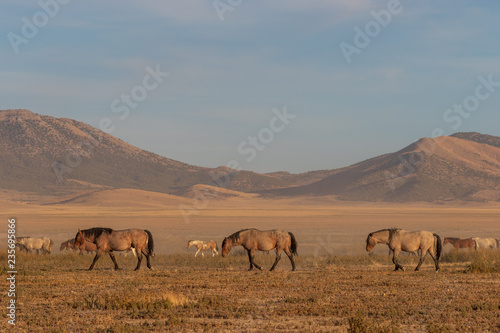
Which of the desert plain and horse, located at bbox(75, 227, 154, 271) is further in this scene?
→ horse, located at bbox(75, 227, 154, 271)

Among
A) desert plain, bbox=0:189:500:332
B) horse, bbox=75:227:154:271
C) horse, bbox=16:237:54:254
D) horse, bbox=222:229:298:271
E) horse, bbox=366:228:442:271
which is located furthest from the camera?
horse, bbox=16:237:54:254

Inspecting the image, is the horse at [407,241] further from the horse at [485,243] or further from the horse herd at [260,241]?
the horse at [485,243]

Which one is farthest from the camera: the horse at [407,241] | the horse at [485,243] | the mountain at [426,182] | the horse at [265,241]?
the mountain at [426,182]

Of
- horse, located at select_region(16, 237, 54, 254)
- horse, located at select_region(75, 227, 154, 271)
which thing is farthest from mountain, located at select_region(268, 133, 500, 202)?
horse, located at select_region(75, 227, 154, 271)

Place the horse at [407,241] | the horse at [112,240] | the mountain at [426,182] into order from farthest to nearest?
the mountain at [426,182] < the horse at [112,240] < the horse at [407,241]

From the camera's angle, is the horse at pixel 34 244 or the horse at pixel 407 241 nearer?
the horse at pixel 407 241

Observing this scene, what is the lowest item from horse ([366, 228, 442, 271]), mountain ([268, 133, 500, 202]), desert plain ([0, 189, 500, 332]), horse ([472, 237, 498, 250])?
desert plain ([0, 189, 500, 332])

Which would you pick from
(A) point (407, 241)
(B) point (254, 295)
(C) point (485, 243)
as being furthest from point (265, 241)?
(C) point (485, 243)

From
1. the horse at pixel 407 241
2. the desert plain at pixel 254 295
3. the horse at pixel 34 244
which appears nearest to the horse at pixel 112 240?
the desert plain at pixel 254 295

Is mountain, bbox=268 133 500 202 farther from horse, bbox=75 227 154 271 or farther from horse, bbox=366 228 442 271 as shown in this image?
horse, bbox=75 227 154 271

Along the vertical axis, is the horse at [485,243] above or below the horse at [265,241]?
below

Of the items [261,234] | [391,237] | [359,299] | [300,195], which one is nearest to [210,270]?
[261,234]

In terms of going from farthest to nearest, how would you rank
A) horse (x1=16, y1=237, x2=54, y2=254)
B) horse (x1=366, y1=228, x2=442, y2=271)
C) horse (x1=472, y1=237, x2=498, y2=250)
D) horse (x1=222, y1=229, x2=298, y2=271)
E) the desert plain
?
horse (x1=472, y1=237, x2=498, y2=250) → horse (x1=16, y1=237, x2=54, y2=254) → horse (x1=222, y1=229, x2=298, y2=271) → horse (x1=366, y1=228, x2=442, y2=271) → the desert plain

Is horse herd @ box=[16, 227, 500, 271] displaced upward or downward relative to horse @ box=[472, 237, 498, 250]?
upward
